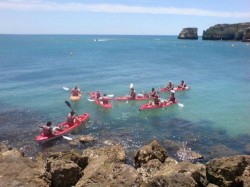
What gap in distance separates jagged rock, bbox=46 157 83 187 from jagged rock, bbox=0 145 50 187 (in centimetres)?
33

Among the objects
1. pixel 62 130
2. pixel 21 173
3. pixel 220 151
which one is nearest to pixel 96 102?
pixel 62 130

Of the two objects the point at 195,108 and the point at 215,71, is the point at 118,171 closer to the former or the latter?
the point at 195,108

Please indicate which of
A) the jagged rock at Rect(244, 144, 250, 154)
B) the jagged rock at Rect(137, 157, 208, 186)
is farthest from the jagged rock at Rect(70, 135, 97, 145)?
the jagged rock at Rect(244, 144, 250, 154)

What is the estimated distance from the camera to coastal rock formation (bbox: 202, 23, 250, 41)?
470 feet

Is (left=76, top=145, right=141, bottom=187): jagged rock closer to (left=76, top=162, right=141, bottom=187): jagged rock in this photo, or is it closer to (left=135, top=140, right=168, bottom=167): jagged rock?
(left=76, top=162, right=141, bottom=187): jagged rock

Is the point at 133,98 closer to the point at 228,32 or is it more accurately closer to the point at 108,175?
the point at 108,175

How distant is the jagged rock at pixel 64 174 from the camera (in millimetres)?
13617

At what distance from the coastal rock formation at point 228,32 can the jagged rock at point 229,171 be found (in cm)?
13375

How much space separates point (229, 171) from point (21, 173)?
26.0 ft

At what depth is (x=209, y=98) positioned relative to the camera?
36.1 meters

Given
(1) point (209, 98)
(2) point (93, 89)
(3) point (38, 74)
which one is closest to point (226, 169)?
(1) point (209, 98)

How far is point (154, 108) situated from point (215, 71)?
103ft

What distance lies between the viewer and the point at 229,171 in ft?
43.2

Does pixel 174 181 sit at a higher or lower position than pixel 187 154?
higher
